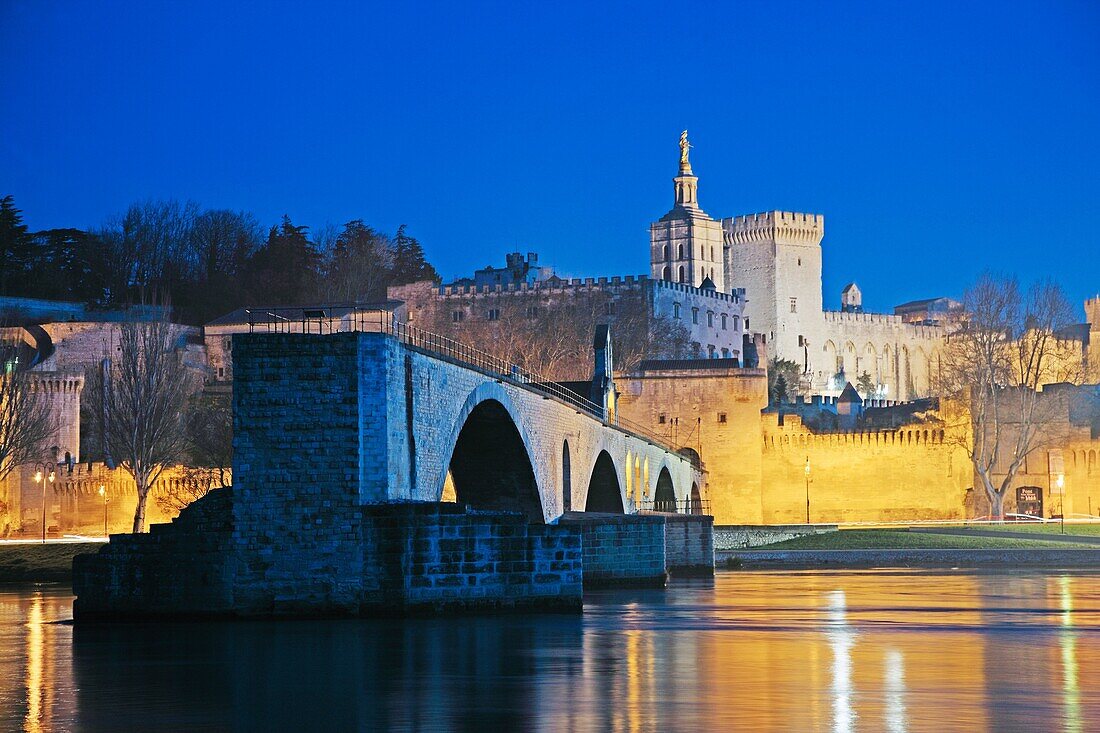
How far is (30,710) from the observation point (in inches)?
659

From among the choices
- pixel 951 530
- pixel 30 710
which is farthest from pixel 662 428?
pixel 30 710

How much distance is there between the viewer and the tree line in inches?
4466

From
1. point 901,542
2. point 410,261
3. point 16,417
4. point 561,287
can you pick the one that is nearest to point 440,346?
point 901,542

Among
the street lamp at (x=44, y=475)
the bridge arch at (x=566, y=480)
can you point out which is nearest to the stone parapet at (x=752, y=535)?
the bridge arch at (x=566, y=480)

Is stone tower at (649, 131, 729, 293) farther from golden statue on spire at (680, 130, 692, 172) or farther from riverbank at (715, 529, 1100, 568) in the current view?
riverbank at (715, 529, 1100, 568)

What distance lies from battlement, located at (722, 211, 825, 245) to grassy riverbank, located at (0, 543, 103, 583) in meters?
103

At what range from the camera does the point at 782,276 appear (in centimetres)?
14800

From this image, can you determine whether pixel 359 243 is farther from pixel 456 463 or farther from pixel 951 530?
pixel 456 463

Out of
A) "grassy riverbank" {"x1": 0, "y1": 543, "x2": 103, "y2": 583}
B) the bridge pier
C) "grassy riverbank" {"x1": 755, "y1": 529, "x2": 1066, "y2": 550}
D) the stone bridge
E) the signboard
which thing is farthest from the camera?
the signboard

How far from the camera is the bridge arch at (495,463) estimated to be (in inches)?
1495

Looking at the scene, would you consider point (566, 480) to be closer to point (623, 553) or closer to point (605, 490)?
point (623, 553)

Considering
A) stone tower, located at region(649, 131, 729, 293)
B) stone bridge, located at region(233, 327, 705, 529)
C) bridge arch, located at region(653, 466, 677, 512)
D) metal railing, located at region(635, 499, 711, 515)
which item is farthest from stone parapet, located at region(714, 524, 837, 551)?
stone tower, located at region(649, 131, 729, 293)

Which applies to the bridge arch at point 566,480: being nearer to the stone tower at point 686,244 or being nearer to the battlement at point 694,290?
the battlement at point 694,290

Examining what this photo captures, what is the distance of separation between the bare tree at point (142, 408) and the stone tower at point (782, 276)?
79.5 meters
